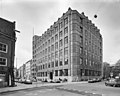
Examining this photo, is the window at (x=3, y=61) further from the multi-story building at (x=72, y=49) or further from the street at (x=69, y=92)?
the multi-story building at (x=72, y=49)

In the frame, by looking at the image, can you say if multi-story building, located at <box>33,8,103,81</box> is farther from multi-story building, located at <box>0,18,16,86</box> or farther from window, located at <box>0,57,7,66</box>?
window, located at <box>0,57,7,66</box>

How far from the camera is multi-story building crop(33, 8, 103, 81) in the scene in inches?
2323

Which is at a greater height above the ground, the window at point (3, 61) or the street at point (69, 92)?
the window at point (3, 61)

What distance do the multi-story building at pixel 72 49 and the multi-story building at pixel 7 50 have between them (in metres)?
18.9

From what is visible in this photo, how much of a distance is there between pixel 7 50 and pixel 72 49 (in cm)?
3019

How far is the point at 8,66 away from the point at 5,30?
6.98 meters

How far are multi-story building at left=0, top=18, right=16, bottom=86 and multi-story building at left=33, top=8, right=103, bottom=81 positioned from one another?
743 inches

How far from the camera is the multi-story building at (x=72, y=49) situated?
194ft

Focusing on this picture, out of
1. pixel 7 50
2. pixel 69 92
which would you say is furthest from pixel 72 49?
pixel 69 92

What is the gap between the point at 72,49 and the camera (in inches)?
2302

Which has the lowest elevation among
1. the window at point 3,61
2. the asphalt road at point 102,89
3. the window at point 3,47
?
the asphalt road at point 102,89

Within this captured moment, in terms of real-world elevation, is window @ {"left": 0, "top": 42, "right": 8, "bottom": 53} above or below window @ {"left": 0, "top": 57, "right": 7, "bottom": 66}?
above

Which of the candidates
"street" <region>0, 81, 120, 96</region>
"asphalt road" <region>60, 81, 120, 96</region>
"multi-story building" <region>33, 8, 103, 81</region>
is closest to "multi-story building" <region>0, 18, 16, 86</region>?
"street" <region>0, 81, 120, 96</region>

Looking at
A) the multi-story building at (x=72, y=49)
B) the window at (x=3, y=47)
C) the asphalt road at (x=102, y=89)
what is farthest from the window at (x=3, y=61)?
the multi-story building at (x=72, y=49)
